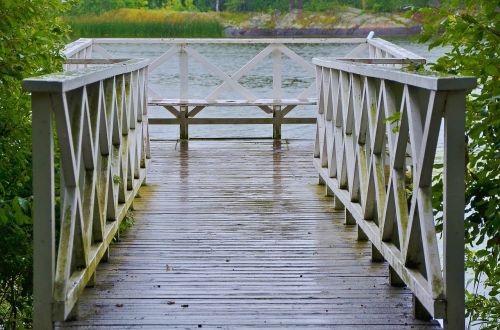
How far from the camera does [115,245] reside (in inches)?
223

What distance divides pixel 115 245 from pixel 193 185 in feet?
7.39

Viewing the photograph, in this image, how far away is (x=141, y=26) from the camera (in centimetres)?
3509

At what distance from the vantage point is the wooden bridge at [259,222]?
3668 mm

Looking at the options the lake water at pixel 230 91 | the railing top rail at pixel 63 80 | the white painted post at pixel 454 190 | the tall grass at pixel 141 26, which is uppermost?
the railing top rail at pixel 63 80

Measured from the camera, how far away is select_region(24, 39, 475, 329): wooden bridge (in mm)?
3668

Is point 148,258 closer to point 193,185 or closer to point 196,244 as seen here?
point 196,244

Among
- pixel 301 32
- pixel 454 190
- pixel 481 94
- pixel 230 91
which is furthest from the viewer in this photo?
pixel 301 32

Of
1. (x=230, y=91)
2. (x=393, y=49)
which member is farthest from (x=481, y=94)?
(x=230, y=91)

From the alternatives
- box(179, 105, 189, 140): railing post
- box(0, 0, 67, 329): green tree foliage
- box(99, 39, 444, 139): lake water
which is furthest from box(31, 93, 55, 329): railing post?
box(99, 39, 444, 139): lake water

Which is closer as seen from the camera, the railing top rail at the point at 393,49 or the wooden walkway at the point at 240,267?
the wooden walkway at the point at 240,267

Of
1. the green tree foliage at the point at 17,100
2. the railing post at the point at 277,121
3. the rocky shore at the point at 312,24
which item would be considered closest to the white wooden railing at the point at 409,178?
the green tree foliage at the point at 17,100

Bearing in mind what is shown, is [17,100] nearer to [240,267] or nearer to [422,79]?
[240,267]

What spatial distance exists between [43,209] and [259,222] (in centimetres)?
289

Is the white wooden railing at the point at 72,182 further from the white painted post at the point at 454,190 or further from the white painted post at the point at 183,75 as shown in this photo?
the white painted post at the point at 183,75
